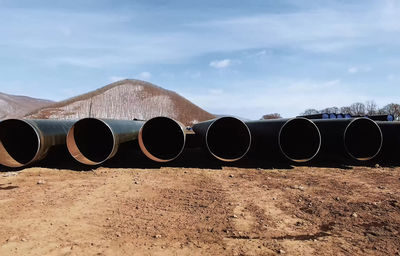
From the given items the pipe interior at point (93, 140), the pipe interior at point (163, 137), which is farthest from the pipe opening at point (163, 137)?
the pipe interior at point (93, 140)

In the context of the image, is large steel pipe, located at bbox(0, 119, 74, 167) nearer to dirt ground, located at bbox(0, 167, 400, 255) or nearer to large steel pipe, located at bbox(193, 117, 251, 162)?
dirt ground, located at bbox(0, 167, 400, 255)

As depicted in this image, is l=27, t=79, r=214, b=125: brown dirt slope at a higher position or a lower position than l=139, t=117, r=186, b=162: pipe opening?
higher

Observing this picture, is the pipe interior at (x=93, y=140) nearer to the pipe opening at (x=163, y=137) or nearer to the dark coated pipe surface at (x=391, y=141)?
the pipe opening at (x=163, y=137)

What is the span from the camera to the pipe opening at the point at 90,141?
801 cm

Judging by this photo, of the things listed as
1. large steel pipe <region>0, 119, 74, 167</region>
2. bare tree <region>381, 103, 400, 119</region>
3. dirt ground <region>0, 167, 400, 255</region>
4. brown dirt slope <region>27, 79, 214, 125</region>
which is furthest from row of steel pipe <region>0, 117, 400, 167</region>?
brown dirt slope <region>27, 79, 214, 125</region>

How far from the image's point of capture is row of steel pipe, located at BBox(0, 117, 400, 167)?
312 inches

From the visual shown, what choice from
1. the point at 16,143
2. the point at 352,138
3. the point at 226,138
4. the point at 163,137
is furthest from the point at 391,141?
the point at 16,143

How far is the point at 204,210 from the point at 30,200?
3.20 metres

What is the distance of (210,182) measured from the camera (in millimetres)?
6355

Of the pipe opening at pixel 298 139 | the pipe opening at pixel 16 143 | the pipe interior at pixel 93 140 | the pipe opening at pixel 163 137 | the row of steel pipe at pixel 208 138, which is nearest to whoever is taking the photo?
the row of steel pipe at pixel 208 138

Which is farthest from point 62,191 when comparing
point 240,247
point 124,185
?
point 240,247

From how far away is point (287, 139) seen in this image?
9.93 m

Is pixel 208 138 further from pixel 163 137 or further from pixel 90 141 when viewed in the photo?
pixel 90 141

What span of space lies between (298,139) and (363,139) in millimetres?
2539
